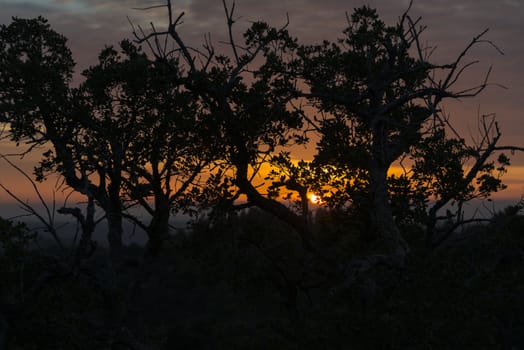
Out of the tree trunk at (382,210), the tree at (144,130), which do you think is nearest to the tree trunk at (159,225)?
the tree at (144,130)

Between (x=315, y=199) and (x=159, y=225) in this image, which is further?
(x=159, y=225)

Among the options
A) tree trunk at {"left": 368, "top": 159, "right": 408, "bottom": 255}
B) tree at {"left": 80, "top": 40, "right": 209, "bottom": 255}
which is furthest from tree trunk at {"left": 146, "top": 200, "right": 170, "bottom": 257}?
tree trunk at {"left": 368, "top": 159, "right": 408, "bottom": 255}

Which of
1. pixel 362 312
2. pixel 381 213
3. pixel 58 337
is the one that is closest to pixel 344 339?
pixel 362 312

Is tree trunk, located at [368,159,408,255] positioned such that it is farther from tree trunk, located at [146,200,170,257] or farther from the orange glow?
tree trunk, located at [146,200,170,257]

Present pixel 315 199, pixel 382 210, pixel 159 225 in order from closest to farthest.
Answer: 1. pixel 382 210
2. pixel 315 199
3. pixel 159 225

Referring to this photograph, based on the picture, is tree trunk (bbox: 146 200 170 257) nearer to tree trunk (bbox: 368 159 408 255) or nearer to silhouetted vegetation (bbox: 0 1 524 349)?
silhouetted vegetation (bbox: 0 1 524 349)

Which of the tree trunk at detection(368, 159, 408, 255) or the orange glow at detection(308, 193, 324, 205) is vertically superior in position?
the orange glow at detection(308, 193, 324, 205)

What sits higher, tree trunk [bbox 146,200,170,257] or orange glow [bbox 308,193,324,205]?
orange glow [bbox 308,193,324,205]

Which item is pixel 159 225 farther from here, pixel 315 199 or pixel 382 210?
pixel 382 210

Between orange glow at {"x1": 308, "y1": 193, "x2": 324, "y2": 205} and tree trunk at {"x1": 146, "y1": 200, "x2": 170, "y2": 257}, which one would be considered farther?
tree trunk at {"x1": 146, "y1": 200, "x2": 170, "y2": 257}

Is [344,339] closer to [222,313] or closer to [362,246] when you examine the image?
[362,246]

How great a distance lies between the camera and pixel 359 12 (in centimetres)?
2209

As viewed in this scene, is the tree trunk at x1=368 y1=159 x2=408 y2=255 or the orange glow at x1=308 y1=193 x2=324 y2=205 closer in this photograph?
the tree trunk at x1=368 y1=159 x2=408 y2=255

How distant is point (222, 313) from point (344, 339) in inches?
2408
